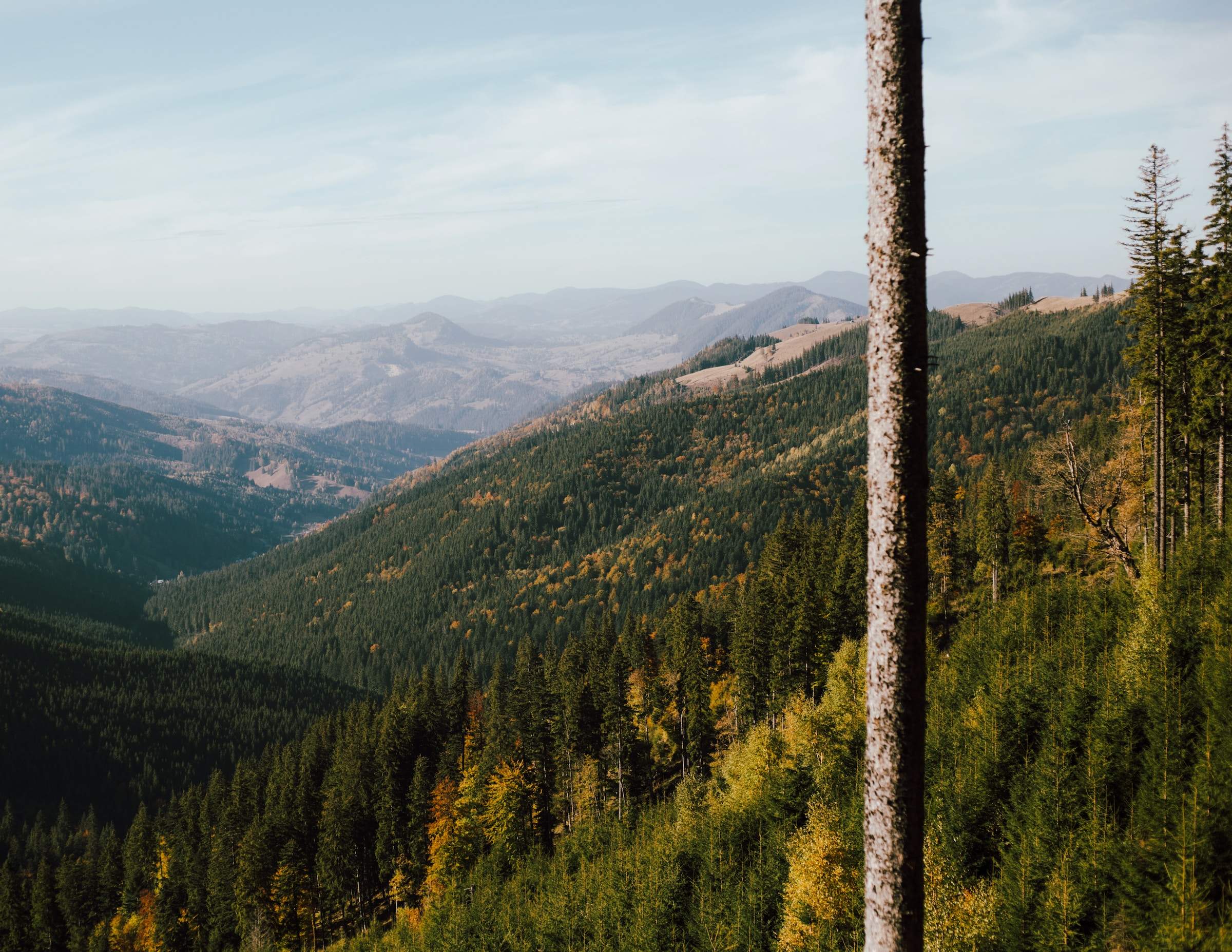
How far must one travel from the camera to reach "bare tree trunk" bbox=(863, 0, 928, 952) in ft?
28.1

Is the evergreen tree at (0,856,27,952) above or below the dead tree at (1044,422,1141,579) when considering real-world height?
below

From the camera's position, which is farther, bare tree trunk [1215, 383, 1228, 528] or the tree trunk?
bare tree trunk [1215, 383, 1228, 528]

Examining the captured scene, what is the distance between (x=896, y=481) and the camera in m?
8.98

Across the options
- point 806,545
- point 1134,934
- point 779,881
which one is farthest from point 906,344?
point 806,545

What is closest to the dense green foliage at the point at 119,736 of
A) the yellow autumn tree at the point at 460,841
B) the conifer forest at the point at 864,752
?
the conifer forest at the point at 864,752

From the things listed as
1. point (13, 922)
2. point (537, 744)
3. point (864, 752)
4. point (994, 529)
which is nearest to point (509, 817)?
point (537, 744)

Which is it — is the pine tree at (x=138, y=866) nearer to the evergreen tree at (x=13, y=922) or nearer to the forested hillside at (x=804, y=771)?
the forested hillside at (x=804, y=771)

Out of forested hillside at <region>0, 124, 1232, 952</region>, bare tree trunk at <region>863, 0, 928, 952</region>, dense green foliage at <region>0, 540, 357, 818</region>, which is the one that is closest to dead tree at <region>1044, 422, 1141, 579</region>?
forested hillside at <region>0, 124, 1232, 952</region>

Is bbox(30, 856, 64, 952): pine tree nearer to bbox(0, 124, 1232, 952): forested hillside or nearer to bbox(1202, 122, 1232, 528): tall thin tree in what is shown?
bbox(0, 124, 1232, 952): forested hillside

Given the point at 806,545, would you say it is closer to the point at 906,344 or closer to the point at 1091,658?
the point at 1091,658

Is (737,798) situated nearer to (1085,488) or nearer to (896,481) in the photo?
(1085,488)

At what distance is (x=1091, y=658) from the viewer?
125 ft

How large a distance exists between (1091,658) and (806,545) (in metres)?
54.0

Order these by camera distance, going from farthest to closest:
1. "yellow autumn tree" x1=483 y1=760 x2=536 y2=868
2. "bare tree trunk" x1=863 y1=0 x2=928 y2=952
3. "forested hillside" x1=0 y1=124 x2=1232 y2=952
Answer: "yellow autumn tree" x1=483 y1=760 x2=536 y2=868 → "forested hillside" x1=0 y1=124 x2=1232 y2=952 → "bare tree trunk" x1=863 y1=0 x2=928 y2=952
